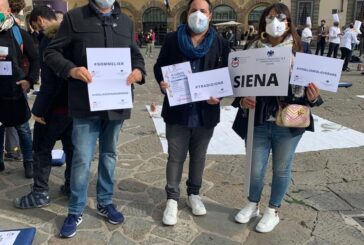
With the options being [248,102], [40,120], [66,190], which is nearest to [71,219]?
[66,190]

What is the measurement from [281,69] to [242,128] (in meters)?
0.67

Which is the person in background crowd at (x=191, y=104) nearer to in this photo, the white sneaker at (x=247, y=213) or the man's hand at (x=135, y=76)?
the man's hand at (x=135, y=76)

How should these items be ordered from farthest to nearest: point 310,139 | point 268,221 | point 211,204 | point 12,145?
point 310,139 < point 12,145 < point 211,204 < point 268,221

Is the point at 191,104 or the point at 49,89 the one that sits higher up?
the point at 49,89

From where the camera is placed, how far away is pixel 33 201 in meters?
3.77

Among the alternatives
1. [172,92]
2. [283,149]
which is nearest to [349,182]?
[283,149]

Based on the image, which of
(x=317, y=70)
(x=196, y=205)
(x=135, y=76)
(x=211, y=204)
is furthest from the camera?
(x=211, y=204)

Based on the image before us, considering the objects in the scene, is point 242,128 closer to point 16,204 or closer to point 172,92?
point 172,92

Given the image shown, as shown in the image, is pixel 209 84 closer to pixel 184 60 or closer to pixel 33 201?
pixel 184 60

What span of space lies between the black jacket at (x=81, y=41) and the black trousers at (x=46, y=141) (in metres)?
0.53

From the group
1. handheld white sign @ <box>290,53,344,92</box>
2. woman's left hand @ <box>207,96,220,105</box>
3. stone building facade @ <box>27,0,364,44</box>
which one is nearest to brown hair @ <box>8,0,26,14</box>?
woman's left hand @ <box>207,96,220,105</box>

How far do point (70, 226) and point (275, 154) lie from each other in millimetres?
1769

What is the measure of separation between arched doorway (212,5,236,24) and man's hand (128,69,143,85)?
39762 millimetres

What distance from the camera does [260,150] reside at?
340 centimetres
